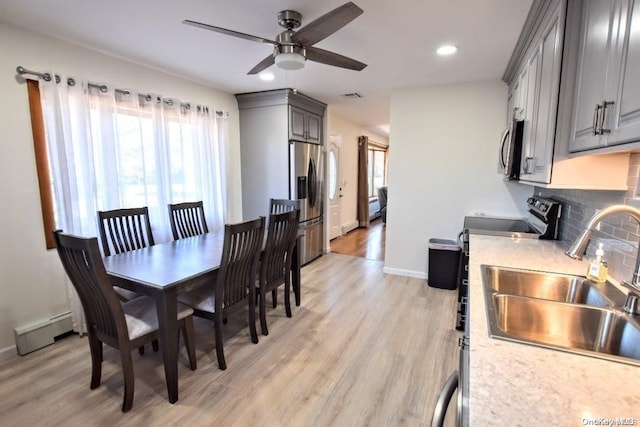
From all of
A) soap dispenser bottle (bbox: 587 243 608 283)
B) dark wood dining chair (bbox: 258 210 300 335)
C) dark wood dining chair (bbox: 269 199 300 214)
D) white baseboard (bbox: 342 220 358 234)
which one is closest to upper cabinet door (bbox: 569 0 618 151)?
soap dispenser bottle (bbox: 587 243 608 283)

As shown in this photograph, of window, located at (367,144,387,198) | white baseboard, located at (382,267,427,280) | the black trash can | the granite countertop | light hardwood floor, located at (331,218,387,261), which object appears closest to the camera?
the granite countertop

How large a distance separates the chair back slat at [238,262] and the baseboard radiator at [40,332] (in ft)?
4.98

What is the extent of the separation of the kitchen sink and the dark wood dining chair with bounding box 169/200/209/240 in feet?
8.96

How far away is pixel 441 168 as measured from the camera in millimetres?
3764

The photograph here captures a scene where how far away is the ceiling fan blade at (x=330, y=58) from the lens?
2.08 m

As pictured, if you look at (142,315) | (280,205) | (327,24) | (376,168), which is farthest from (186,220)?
(376,168)

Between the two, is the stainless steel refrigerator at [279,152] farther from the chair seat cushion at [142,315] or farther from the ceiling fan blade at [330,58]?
the chair seat cushion at [142,315]

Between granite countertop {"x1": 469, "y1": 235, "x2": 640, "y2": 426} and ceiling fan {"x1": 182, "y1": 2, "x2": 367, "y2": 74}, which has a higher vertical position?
ceiling fan {"x1": 182, "y1": 2, "x2": 367, "y2": 74}

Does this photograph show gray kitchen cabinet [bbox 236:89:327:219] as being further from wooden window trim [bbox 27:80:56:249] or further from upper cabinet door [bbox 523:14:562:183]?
upper cabinet door [bbox 523:14:562:183]

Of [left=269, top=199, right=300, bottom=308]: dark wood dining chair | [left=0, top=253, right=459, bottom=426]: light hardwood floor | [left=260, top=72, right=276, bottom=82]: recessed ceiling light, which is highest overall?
[left=260, top=72, right=276, bottom=82]: recessed ceiling light

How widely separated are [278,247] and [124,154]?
1742mm

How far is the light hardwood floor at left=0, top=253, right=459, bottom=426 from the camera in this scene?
1.79 metres

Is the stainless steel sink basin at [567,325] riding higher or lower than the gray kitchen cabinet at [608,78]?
lower

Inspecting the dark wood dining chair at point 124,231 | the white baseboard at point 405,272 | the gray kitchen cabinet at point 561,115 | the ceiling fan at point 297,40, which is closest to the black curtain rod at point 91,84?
the dark wood dining chair at point 124,231
